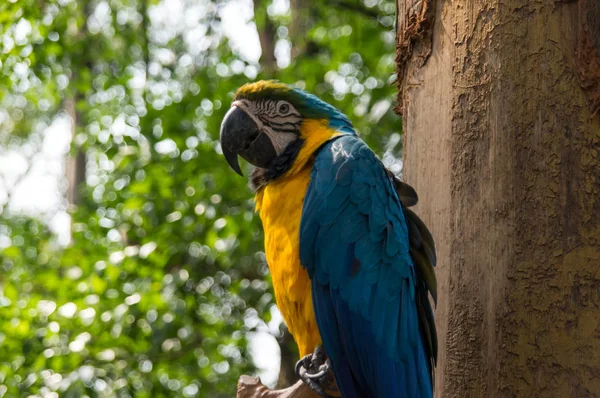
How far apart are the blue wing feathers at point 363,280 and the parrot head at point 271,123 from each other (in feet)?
0.86

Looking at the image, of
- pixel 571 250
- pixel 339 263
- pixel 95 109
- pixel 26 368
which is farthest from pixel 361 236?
pixel 95 109

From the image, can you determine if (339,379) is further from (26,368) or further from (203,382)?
(203,382)

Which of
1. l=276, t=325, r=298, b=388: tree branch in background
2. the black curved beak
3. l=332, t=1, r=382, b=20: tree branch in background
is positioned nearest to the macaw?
the black curved beak

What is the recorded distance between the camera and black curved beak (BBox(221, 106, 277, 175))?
2.30m

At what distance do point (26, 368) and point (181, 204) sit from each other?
1.44 m

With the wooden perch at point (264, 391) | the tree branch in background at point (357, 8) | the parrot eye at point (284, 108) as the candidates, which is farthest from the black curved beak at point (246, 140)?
the tree branch in background at point (357, 8)

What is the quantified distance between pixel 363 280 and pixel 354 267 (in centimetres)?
5

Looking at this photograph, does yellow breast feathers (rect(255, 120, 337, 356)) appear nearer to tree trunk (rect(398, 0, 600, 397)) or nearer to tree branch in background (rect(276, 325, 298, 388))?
tree trunk (rect(398, 0, 600, 397))

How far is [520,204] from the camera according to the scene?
6.00ft

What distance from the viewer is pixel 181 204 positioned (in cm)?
470

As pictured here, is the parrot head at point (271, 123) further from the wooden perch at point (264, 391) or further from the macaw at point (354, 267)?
the wooden perch at point (264, 391)

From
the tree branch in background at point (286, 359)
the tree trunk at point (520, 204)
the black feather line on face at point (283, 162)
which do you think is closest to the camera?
the tree trunk at point (520, 204)

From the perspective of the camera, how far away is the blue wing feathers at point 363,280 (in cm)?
195

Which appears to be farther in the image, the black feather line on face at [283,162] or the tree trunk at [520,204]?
the black feather line on face at [283,162]
